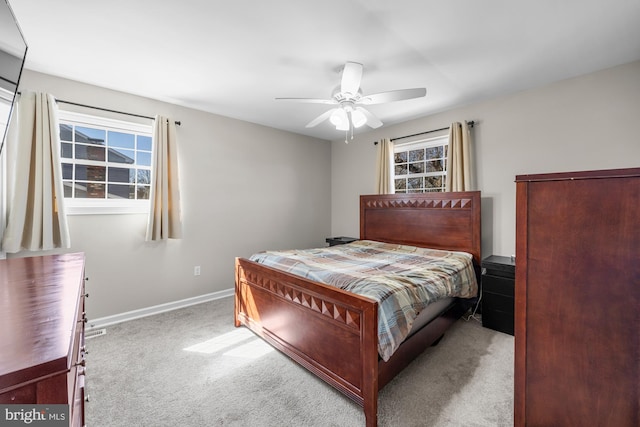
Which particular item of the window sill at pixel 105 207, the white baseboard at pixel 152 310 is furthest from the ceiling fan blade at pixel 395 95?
the white baseboard at pixel 152 310

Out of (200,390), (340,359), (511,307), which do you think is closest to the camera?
(340,359)

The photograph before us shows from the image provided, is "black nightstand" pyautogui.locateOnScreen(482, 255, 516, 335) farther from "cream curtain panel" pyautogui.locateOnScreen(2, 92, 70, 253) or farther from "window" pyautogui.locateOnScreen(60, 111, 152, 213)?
"cream curtain panel" pyautogui.locateOnScreen(2, 92, 70, 253)

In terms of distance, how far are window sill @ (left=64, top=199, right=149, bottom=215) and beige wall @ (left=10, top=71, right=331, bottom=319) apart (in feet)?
0.19

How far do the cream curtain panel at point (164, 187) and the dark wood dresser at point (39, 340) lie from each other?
189 cm

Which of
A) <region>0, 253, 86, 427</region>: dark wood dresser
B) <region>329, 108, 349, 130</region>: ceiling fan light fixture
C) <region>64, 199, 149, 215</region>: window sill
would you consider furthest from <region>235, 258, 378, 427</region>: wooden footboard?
<region>64, 199, 149, 215</region>: window sill

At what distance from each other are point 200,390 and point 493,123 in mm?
4080

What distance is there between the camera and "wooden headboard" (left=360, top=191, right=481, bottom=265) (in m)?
3.30

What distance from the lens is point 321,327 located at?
6.25 feet

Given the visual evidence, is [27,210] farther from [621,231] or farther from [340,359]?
[621,231]

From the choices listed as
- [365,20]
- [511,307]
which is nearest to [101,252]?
[365,20]

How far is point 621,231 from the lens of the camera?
3.17 ft

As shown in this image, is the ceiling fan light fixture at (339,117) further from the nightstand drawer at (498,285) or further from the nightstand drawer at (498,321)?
the nightstand drawer at (498,321)

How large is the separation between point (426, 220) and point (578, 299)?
8.90 feet

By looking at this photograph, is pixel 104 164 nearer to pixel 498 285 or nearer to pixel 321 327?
pixel 321 327
